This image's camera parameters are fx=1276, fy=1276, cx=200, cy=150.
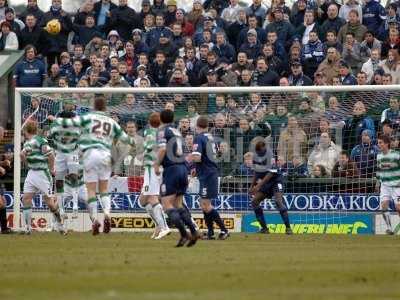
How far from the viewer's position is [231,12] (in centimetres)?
3338

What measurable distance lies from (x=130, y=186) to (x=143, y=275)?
1379cm

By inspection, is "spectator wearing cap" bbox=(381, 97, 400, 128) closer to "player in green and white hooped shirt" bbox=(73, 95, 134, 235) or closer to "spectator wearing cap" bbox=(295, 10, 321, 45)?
"spectator wearing cap" bbox=(295, 10, 321, 45)

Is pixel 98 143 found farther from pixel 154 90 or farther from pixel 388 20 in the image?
pixel 388 20

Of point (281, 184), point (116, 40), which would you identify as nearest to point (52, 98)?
point (116, 40)

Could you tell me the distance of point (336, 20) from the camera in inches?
1238

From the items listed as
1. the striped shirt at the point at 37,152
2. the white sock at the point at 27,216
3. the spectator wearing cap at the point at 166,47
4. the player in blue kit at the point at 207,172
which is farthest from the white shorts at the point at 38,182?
the spectator wearing cap at the point at 166,47

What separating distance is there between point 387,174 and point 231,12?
7741 millimetres

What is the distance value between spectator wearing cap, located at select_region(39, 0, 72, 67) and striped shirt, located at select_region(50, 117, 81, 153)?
6452 mm

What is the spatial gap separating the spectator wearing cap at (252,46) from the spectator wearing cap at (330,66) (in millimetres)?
1860

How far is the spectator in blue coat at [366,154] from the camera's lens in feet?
93.2

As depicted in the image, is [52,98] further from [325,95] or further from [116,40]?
[325,95]

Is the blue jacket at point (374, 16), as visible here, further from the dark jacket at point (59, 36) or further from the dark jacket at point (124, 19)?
the dark jacket at point (59, 36)

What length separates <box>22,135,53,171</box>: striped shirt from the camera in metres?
26.5

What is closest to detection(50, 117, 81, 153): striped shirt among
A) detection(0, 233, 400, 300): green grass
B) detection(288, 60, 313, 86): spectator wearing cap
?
detection(0, 233, 400, 300): green grass
